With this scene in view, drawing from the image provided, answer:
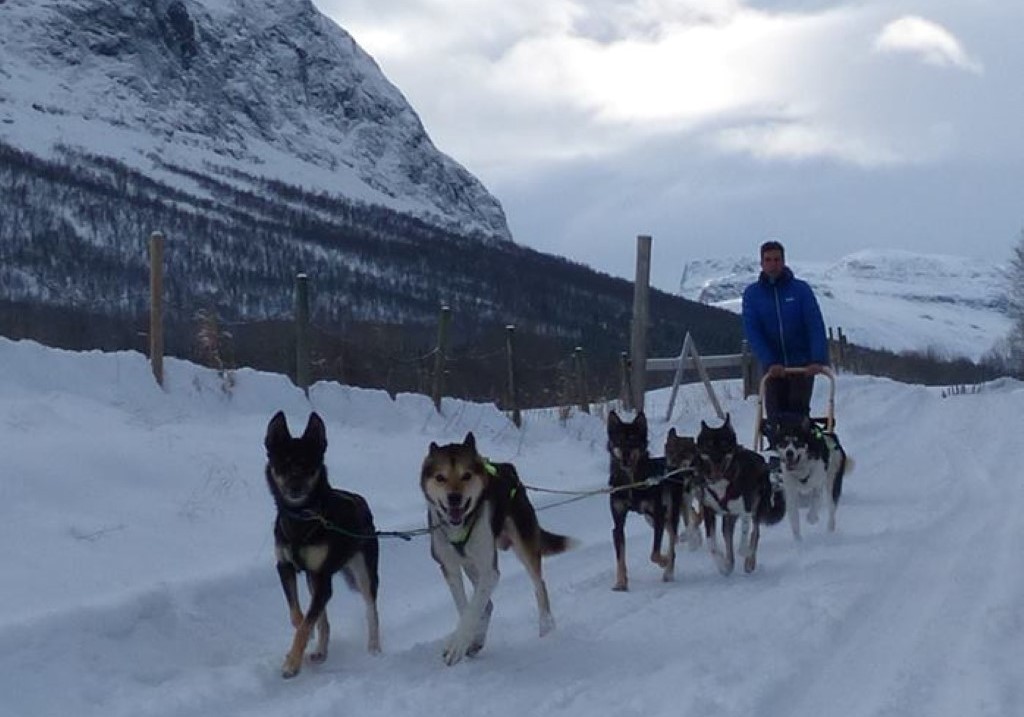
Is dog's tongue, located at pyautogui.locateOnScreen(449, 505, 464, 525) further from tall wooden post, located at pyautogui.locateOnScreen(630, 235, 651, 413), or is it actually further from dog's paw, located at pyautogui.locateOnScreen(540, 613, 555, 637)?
tall wooden post, located at pyautogui.locateOnScreen(630, 235, 651, 413)

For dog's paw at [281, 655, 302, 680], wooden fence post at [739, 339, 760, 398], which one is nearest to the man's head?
dog's paw at [281, 655, 302, 680]

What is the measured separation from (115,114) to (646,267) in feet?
623

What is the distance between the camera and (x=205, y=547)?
26.6 ft

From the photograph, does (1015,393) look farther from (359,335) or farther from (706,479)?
(706,479)

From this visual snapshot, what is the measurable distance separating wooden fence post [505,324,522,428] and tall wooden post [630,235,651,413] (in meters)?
1.67

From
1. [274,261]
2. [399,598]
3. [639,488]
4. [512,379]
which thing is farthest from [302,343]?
[274,261]

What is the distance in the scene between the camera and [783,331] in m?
10.1

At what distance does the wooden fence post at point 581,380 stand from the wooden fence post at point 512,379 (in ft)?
4.67

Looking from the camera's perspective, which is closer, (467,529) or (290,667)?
(290,667)

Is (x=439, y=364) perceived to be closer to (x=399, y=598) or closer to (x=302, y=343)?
(x=302, y=343)

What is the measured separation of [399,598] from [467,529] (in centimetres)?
200

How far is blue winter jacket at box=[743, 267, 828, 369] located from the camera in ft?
32.7

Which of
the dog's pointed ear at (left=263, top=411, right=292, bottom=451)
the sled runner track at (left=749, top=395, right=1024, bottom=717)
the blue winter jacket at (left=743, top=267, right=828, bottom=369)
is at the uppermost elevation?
the blue winter jacket at (left=743, top=267, right=828, bottom=369)

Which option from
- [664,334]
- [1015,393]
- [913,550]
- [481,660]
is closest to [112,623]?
[481,660]
